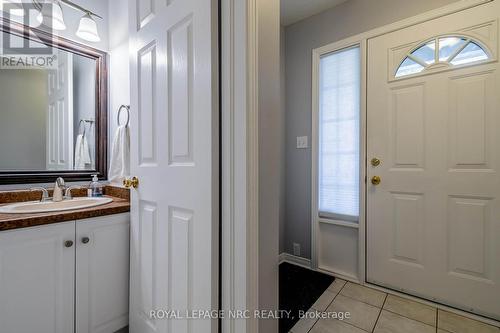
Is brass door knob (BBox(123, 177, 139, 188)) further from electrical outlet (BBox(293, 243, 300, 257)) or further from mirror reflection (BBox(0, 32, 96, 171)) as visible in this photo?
electrical outlet (BBox(293, 243, 300, 257))

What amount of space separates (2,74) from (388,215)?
272 cm

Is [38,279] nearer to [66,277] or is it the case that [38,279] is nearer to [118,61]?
[66,277]

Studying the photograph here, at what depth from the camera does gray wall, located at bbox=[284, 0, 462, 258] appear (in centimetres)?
193

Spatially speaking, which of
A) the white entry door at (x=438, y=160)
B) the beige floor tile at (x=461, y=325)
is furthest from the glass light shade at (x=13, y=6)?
the beige floor tile at (x=461, y=325)

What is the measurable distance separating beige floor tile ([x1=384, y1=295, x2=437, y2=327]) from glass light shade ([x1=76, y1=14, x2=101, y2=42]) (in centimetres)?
282

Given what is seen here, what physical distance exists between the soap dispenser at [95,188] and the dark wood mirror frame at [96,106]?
0.08 m

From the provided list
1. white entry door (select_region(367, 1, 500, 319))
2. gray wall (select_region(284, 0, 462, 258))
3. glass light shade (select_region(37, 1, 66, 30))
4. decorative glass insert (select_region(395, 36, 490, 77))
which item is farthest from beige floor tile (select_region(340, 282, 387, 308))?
glass light shade (select_region(37, 1, 66, 30))

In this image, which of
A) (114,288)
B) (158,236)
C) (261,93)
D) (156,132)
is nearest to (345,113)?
(261,93)

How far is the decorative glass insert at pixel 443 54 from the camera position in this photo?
1452mm

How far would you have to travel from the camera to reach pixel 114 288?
1.22m

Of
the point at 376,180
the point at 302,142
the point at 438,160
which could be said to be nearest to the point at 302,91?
the point at 302,142

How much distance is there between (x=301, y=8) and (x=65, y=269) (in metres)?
2.57

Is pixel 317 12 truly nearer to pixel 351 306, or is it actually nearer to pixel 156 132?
pixel 156 132

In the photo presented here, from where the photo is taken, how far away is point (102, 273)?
3.85ft
